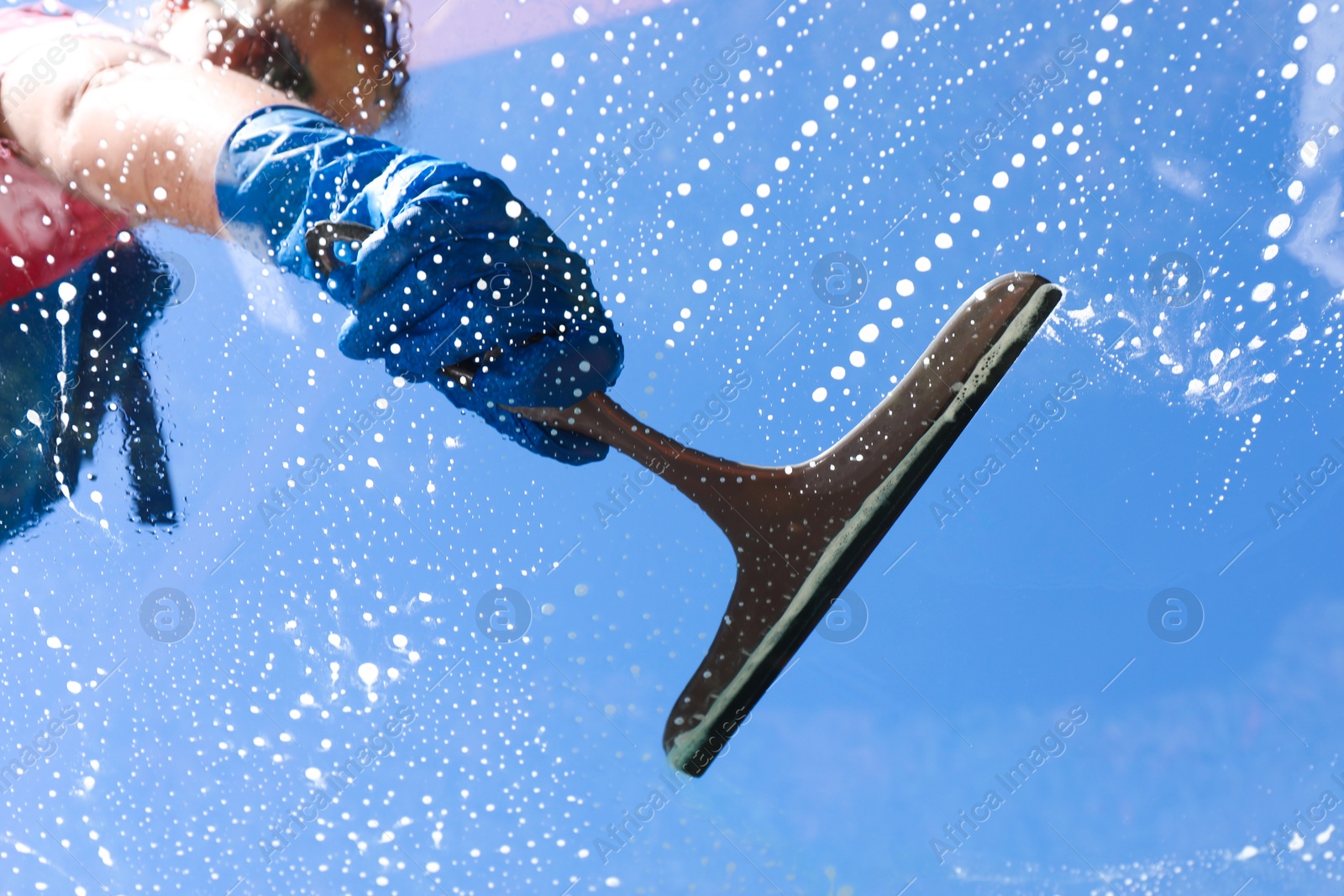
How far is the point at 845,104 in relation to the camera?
1.19 metres

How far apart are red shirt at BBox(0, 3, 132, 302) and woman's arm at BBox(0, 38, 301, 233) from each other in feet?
0.06

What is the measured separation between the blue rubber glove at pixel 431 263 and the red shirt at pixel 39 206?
32cm

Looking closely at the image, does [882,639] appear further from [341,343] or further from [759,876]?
[341,343]

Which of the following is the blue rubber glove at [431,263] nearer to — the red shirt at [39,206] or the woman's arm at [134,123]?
the woman's arm at [134,123]

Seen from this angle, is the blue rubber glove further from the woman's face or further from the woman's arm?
the woman's face

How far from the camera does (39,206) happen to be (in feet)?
3.87

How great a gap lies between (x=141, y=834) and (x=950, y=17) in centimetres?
185

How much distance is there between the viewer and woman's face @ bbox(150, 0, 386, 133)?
3.83 feet

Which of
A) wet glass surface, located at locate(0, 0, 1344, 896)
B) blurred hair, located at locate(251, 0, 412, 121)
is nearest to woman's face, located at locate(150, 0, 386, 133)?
blurred hair, located at locate(251, 0, 412, 121)

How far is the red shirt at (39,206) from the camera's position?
45.4 inches

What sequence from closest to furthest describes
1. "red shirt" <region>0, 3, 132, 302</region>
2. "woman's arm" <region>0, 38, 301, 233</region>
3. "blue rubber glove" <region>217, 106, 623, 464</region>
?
1. "blue rubber glove" <region>217, 106, 623, 464</region>
2. "woman's arm" <region>0, 38, 301, 233</region>
3. "red shirt" <region>0, 3, 132, 302</region>

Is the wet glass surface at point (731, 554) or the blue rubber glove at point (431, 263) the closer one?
the blue rubber glove at point (431, 263)

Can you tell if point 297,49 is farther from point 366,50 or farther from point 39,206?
point 39,206

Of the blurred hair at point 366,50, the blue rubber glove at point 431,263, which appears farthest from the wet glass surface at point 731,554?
the blue rubber glove at point 431,263
